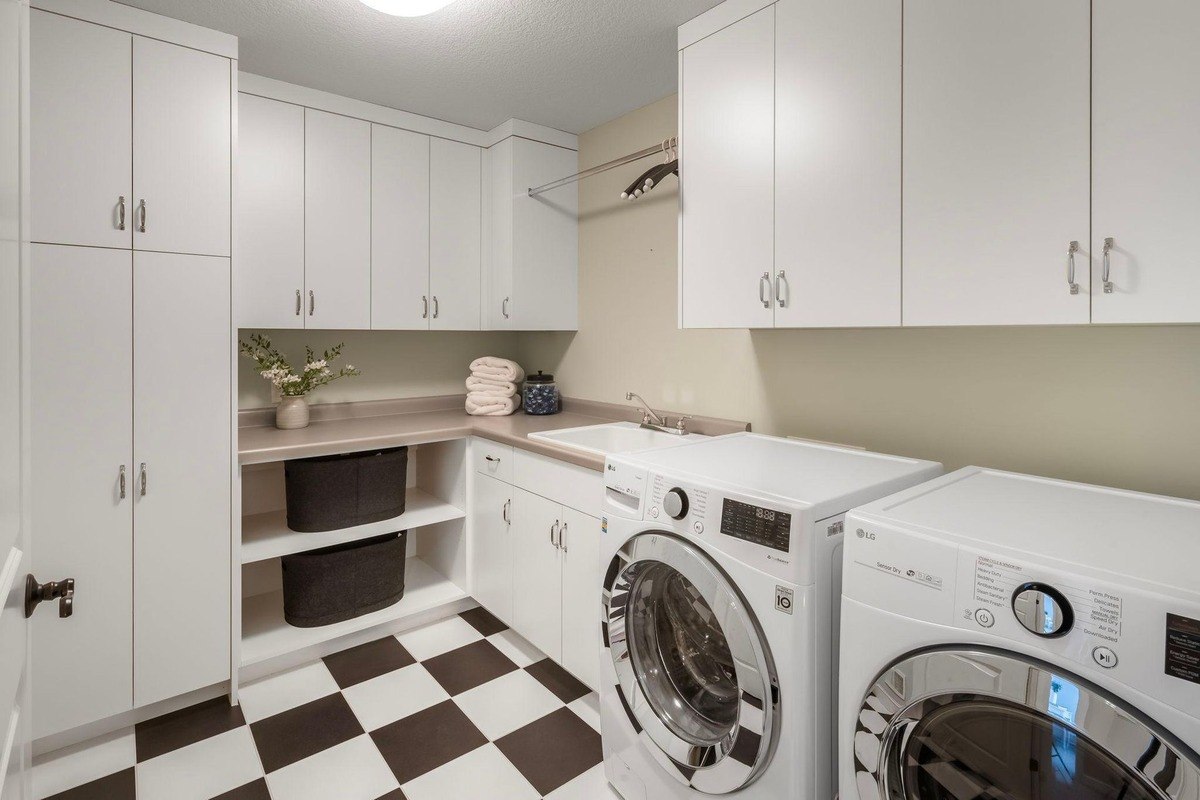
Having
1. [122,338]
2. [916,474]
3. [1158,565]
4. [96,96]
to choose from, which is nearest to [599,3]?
[96,96]

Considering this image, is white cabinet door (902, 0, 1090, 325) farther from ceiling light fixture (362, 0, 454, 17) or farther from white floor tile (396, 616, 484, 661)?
white floor tile (396, 616, 484, 661)

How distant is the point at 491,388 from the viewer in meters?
3.12

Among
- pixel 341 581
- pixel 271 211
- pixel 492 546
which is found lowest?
pixel 341 581

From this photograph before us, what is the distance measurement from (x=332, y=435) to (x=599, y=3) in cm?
186

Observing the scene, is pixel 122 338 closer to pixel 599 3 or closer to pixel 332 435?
pixel 332 435

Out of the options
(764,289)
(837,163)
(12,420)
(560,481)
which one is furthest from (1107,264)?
(12,420)

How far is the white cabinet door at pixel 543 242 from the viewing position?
116 inches

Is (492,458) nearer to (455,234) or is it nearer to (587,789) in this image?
(455,234)

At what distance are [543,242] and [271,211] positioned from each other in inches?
46.9

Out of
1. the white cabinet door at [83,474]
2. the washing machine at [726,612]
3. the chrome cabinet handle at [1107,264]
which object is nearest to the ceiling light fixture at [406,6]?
the white cabinet door at [83,474]

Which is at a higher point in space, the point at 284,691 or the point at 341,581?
the point at 341,581

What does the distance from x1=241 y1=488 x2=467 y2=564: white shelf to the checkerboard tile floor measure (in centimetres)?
48

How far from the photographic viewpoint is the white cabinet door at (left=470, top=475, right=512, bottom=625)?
8.30 feet

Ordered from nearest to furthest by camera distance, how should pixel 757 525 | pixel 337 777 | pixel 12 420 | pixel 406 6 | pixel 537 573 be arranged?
pixel 12 420
pixel 757 525
pixel 406 6
pixel 337 777
pixel 537 573
